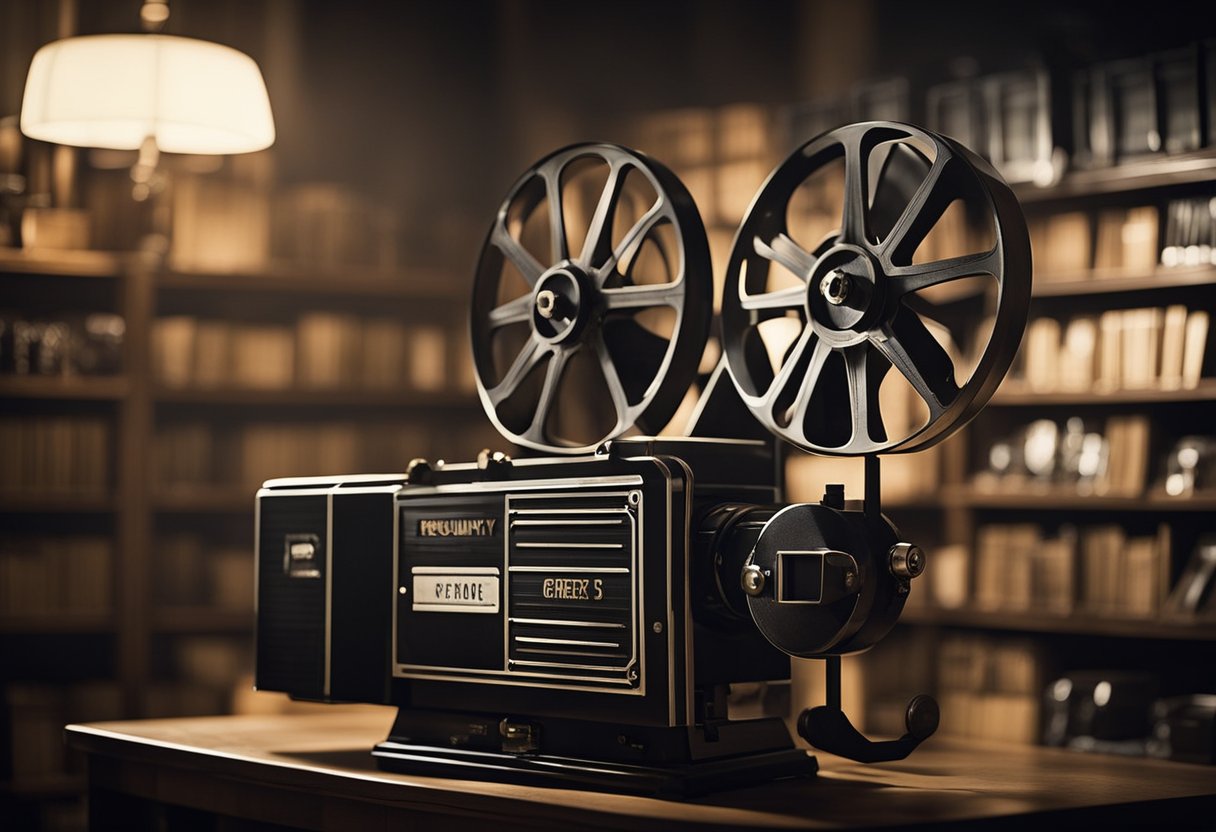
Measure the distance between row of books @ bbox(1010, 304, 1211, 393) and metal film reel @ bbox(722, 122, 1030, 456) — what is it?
8.02 feet

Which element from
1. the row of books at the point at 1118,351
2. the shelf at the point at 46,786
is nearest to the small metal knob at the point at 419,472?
the row of books at the point at 1118,351

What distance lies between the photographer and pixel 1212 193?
4184 millimetres

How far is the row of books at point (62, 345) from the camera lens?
4.54 meters

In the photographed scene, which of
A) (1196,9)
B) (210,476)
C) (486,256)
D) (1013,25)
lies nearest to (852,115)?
(1013,25)

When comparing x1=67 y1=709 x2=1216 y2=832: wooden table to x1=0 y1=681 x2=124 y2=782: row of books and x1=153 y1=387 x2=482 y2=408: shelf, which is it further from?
x1=153 y1=387 x2=482 y2=408: shelf

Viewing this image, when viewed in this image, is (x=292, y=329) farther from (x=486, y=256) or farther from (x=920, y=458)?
(x=486, y=256)

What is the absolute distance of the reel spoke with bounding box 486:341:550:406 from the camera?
2168mm

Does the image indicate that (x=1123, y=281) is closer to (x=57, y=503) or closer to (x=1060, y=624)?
(x=1060, y=624)

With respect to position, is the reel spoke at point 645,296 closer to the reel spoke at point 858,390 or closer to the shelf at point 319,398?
the reel spoke at point 858,390

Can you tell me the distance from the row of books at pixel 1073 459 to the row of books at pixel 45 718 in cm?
264

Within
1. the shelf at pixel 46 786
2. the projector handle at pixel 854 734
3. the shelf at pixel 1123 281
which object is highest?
the shelf at pixel 1123 281

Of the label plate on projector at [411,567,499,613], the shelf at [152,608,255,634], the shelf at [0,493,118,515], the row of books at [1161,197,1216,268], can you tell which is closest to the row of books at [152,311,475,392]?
the shelf at [0,493,118,515]

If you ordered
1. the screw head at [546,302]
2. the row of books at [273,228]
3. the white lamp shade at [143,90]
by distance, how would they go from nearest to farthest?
the screw head at [546,302] → the white lamp shade at [143,90] → the row of books at [273,228]

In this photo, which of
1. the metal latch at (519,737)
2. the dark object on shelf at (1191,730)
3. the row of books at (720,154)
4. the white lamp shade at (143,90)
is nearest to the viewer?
the metal latch at (519,737)
